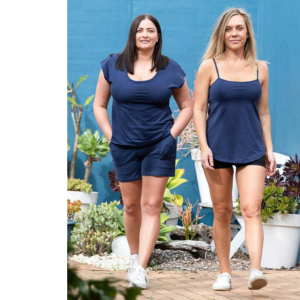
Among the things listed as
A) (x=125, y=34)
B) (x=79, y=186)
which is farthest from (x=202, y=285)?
(x=125, y=34)

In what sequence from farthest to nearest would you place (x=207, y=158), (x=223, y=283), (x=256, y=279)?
(x=223, y=283), (x=207, y=158), (x=256, y=279)

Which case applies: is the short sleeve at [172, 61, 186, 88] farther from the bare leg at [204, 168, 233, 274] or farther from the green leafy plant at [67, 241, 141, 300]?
the green leafy plant at [67, 241, 141, 300]

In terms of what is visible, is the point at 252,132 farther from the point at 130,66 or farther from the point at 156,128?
the point at 130,66

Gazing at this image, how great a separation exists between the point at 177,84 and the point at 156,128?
1.11 ft

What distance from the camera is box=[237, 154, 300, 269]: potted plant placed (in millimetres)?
5121

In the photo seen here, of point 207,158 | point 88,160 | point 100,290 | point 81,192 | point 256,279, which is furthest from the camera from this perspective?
point 88,160

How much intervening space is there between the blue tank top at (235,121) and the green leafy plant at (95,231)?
205 cm

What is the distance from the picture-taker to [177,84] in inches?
150

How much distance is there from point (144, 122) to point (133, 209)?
640mm

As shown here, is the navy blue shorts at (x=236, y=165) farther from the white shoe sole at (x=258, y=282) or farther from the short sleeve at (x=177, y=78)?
the white shoe sole at (x=258, y=282)

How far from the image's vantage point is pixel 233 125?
3.60m

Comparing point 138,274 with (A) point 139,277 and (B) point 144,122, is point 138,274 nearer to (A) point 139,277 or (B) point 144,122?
(A) point 139,277

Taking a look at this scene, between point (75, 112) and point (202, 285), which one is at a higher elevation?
point (75, 112)
